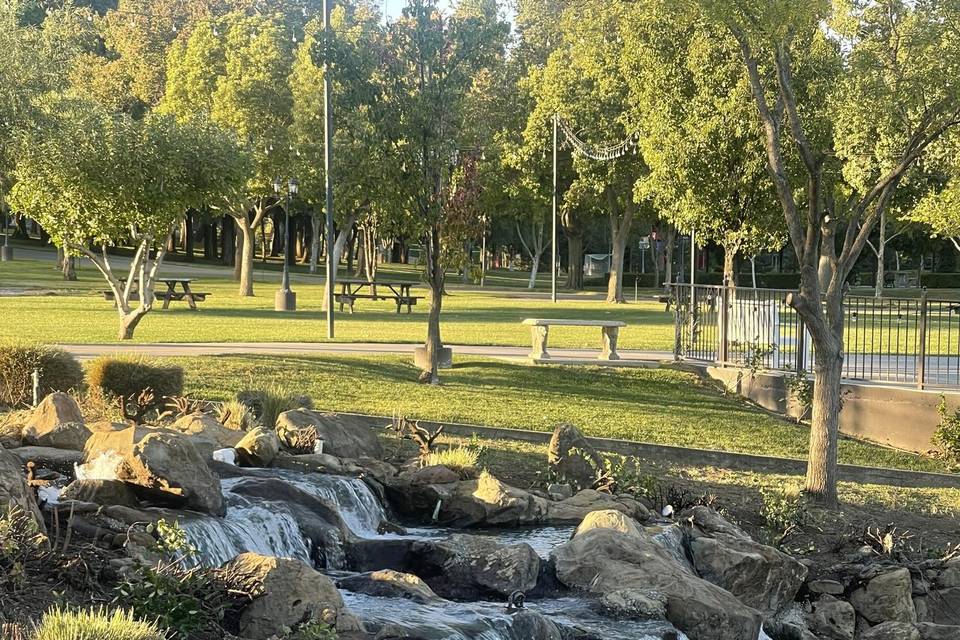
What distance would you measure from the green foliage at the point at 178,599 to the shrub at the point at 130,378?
6.97 m

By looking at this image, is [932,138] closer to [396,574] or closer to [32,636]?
[396,574]

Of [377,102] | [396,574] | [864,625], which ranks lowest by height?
[864,625]

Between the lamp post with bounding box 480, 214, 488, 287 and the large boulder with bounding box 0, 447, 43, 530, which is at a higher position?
the lamp post with bounding box 480, 214, 488, 287

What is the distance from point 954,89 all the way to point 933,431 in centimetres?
642

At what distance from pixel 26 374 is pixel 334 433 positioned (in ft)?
13.8

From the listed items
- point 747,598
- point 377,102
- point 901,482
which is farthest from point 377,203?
point 747,598

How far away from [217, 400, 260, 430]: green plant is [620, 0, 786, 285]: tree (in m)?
13.5

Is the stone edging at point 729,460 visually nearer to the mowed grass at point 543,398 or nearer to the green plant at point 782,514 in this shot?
the mowed grass at point 543,398

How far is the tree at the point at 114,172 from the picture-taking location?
1978 centimetres

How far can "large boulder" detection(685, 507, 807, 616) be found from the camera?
32.2 feet

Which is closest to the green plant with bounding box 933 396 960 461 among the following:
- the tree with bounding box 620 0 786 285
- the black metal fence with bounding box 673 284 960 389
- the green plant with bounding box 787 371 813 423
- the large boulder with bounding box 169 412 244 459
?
the black metal fence with bounding box 673 284 960 389

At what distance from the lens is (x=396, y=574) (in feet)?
27.8

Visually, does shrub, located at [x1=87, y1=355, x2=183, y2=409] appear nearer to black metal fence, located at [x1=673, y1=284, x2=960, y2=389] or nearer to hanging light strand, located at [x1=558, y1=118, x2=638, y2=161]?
black metal fence, located at [x1=673, y1=284, x2=960, y2=389]

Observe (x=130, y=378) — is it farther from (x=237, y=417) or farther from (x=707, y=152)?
(x=707, y=152)
